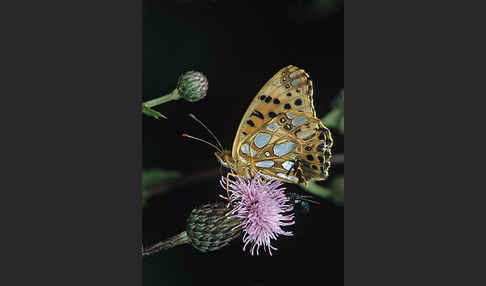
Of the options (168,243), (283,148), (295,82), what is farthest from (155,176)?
(295,82)

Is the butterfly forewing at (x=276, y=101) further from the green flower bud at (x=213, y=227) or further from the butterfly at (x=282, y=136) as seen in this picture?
the green flower bud at (x=213, y=227)

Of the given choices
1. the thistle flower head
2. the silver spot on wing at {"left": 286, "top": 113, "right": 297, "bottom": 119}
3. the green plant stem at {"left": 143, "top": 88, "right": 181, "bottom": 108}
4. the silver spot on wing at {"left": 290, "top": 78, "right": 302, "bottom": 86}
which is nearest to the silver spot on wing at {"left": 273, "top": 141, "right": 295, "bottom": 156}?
the silver spot on wing at {"left": 286, "top": 113, "right": 297, "bottom": 119}

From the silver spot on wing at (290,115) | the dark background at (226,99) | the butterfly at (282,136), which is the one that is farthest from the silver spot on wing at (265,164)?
the silver spot on wing at (290,115)

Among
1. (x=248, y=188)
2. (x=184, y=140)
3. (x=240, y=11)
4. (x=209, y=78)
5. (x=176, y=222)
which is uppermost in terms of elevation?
(x=240, y=11)

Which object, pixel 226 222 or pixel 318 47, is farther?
pixel 318 47

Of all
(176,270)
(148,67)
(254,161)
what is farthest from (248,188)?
(148,67)

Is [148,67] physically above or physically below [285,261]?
above

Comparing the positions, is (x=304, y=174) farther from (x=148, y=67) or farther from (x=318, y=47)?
(x=148, y=67)
